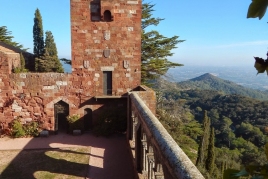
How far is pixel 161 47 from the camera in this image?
18.3 metres

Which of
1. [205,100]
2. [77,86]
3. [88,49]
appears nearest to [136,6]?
[88,49]

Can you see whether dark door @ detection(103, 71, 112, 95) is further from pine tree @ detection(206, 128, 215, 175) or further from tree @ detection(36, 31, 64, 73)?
pine tree @ detection(206, 128, 215, 175)

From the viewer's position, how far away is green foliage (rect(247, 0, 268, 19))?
2.14 ft

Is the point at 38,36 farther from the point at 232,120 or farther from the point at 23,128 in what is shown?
the point at 232,120

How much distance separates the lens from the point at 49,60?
16672 millimetres

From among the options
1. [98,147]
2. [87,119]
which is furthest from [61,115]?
[98,147]

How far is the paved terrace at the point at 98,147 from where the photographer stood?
23.9 feet

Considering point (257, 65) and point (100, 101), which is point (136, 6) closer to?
point (100, 101)

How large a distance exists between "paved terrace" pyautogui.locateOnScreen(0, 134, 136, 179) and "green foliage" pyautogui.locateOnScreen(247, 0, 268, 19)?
22.3ft

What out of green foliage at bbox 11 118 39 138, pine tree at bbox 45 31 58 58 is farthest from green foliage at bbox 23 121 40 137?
pine tree at bbox 45 31 58 58

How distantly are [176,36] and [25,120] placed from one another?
11944 millimetres

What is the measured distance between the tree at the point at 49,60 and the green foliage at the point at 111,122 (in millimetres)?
6797

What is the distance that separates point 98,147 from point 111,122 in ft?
5.08

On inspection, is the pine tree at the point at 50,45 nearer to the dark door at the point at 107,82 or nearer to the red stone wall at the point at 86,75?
the red stone wall at the point at 86,75
